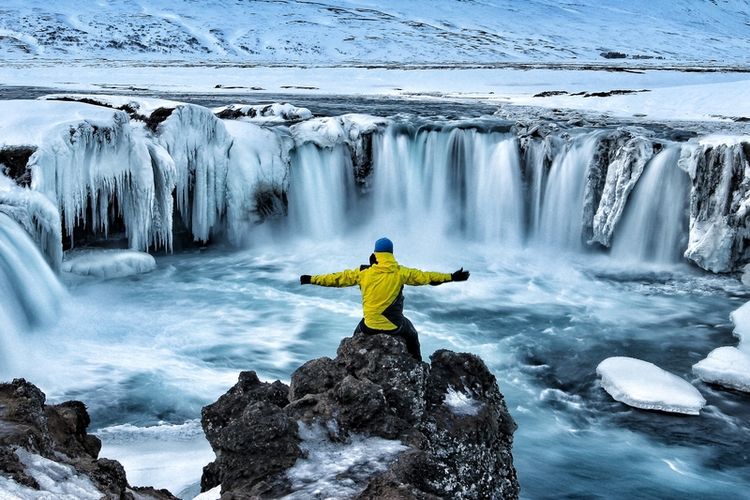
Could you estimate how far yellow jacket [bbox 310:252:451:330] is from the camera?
5355 millimetres

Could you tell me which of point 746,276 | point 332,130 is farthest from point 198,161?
point 746,276

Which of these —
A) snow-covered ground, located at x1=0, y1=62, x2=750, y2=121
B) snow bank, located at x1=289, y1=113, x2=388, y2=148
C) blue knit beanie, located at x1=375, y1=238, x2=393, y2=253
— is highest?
snow-covered ground, located at x1=0, y1=62, x2=750, y2=121

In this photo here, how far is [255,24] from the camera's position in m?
82.8

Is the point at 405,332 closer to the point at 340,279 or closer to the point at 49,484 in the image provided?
the point at 340,279

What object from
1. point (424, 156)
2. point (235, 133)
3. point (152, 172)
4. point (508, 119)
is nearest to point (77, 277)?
point (152, 172)

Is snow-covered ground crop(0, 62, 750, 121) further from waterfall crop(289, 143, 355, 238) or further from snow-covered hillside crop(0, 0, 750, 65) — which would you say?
snow-covered hillside crop(0, 0, 750, 65)

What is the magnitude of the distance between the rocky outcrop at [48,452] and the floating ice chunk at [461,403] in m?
1.77

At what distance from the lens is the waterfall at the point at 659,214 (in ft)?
42.3

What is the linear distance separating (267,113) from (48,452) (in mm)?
13626

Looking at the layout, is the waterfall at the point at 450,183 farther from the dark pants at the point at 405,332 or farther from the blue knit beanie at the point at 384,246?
the blue knit beanie at the point at 384,246

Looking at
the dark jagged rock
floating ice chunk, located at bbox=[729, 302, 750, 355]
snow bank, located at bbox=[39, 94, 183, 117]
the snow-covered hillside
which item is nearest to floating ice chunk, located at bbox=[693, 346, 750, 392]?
floating ice chunk, located at bbox=[729, 302, 750, 355]

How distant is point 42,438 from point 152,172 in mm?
8626

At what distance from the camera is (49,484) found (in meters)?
3.27

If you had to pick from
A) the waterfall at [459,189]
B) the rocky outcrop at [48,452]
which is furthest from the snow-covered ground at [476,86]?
the rocky outcrop at [48,452]
